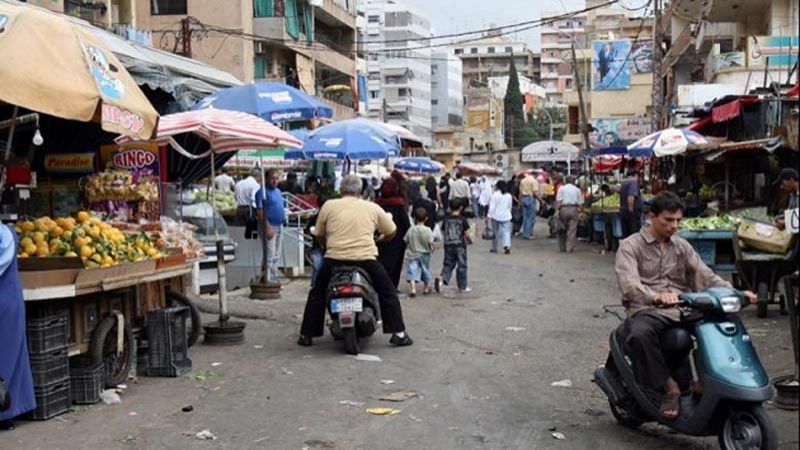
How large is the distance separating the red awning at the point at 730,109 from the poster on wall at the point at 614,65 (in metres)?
38.3

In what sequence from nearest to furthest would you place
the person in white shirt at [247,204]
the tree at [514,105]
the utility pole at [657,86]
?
the person in white shirt at [247,204]
the utility pole at [657,86]
the tree at [514,105]

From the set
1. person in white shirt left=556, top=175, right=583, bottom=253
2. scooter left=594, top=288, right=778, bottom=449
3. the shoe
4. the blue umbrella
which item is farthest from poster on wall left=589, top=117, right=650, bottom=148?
scooter left=594, top=288, right=778, bottom=449

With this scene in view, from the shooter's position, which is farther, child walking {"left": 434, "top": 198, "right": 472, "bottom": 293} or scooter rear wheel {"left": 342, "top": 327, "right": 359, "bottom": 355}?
child walking {"left": 434, "top": 198, "right": 472, "bottom": 293}

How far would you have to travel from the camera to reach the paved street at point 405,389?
6.68 meters

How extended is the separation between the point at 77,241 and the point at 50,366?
1258 millimetres

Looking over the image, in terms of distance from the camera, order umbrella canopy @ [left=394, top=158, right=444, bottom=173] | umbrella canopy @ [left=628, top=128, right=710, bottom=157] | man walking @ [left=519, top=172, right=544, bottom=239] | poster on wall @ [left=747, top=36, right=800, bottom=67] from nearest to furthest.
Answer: umbrella canopy @ [left=628, top=128, right=710, bottom=157] → poster on wall @ [left=747, top=36, right=800, bottom=67] → man walking @ [left=519, top=172, right=544, bottom=239] → umbrella canopy @ [left=394, top=158, right=444, bottom=173]

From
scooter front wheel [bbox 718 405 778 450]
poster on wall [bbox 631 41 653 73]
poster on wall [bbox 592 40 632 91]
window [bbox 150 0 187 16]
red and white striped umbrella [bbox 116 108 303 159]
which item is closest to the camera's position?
scooter front wheel [bbox 718 405 778 450]

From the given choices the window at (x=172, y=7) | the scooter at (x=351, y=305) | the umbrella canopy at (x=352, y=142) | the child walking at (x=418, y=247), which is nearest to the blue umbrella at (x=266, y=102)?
the child walking at (x=418, y=247)

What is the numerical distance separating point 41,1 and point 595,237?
55.6 feet

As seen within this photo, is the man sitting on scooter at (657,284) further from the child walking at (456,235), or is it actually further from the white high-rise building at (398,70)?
the white high-rise building at (398,70)

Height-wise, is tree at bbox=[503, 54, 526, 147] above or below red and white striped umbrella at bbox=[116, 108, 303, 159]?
above

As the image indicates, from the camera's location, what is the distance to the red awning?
661 inches

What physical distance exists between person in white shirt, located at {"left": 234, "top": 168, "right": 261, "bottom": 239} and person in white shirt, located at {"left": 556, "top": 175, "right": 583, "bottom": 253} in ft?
27.4

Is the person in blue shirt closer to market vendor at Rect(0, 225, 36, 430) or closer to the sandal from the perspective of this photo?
market vendor at Rect(0, 225, 36, 430)
